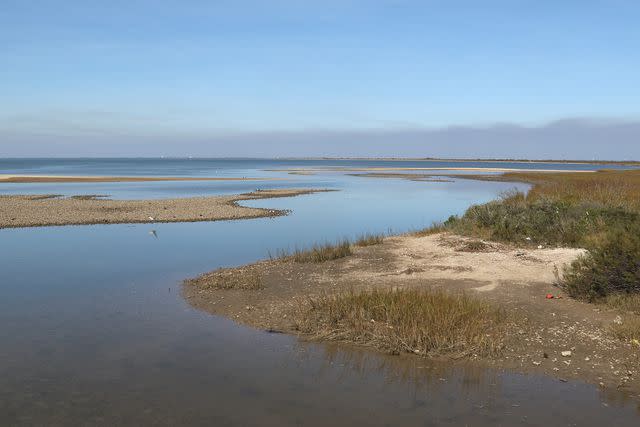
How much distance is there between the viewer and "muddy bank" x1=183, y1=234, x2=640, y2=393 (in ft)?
32.7

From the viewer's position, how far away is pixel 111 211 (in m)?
37.5

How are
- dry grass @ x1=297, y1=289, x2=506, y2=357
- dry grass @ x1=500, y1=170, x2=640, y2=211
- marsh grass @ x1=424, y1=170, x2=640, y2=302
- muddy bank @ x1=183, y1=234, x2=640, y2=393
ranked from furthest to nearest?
dry grass @ x1=500, y1=170, x2=640, y2=211
marsh grass @ x1=424, y1=170, x2=640, y2=302
dry grass @ x1=297, y1=289, x2=506, y2=357
muddy bank @ x1=183, y1=234, x2=640, y2=393

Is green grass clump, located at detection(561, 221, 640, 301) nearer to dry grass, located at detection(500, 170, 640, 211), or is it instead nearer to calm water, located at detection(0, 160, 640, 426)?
calm water, located at detection(0, 160, 640, 426)

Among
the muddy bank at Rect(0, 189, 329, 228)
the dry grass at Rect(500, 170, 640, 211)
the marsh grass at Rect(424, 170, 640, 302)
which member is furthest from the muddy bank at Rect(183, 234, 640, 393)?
the muddy bank at Rect(0, 189, 329, 228)

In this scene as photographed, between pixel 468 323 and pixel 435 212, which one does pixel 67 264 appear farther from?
pixel 435 212

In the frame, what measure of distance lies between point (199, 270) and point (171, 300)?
13.3 feet

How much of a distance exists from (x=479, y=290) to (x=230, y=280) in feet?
21.8

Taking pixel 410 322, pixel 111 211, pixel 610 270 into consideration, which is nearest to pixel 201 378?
pixel 410 322

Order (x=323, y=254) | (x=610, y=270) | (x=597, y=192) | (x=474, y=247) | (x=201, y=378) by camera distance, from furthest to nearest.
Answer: (x=597, y=192), (x=474, y=247), (x=323, y=254), (x=610, y=270), (x=201, y=378)

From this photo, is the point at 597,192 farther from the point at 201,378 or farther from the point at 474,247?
the point at 201,378

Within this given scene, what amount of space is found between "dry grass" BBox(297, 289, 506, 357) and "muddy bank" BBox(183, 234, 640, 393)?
406 mm

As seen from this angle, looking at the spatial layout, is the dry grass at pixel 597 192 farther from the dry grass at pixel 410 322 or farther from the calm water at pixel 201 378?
the calm water at pixel 201 378

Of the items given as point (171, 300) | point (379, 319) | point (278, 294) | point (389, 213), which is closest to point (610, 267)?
point (379, 319)

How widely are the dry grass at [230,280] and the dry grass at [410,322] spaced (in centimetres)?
317
